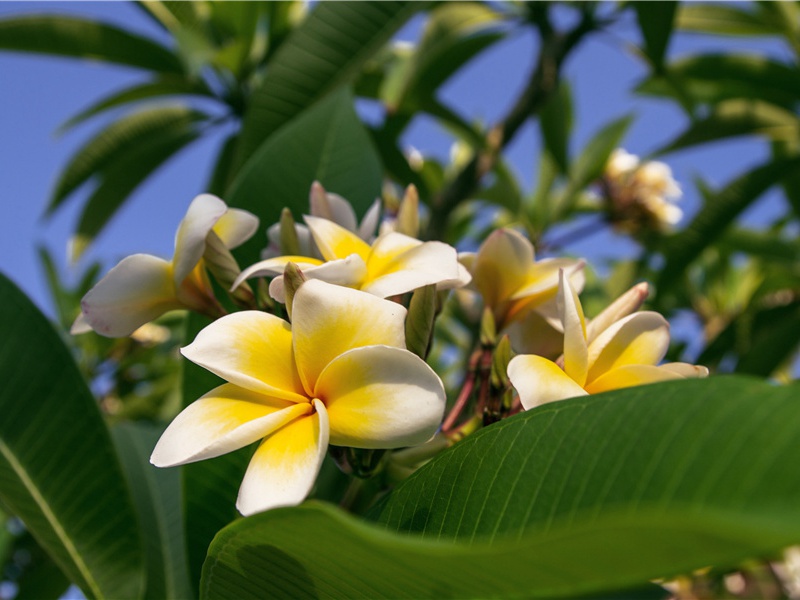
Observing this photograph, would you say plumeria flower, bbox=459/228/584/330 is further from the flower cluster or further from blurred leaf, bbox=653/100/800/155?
Result: blurred leaf, bbox=653/100/800/155

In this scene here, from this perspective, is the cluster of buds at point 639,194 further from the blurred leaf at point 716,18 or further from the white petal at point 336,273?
the white petal at point 336,273

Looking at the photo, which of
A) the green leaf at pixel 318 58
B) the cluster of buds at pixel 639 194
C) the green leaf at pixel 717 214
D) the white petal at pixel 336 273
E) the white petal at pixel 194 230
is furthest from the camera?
the cluster of buds at pixel 639 194

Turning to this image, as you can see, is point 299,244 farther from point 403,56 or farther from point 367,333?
point 403,56

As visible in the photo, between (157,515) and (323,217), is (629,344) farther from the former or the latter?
(157,515)

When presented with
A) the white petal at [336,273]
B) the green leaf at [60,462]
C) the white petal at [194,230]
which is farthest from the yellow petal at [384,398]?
the green leaf at [60,462]

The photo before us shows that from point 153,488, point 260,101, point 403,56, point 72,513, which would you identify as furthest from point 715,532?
point 403,56

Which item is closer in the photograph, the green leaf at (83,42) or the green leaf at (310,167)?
the green leaf at (310,167)
